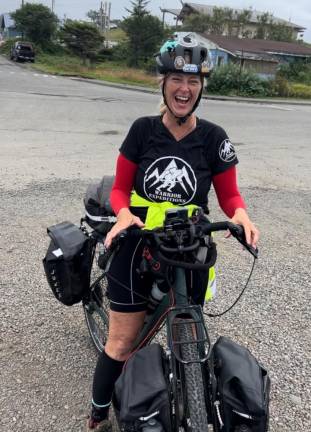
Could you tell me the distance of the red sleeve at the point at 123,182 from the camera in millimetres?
2479

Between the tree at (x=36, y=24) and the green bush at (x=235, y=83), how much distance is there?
138 ft

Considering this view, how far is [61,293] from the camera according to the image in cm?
295

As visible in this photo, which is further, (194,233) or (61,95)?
(61,95)

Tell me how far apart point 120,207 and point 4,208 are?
4.13 meters

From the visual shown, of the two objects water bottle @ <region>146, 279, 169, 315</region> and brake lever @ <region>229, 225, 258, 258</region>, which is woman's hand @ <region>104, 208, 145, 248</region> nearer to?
water bottle @ <region>146, 279, 169, 315</region>

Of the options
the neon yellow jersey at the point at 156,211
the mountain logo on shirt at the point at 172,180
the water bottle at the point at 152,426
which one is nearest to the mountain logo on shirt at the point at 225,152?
the mountain logo on shirt at the point at 172,180

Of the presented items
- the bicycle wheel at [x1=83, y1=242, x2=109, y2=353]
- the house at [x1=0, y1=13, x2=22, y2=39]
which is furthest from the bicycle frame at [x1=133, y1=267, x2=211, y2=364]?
the house at [x1=0, y1=13, x2=22, y2=39]

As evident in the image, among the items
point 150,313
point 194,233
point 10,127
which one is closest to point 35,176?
point 10,127

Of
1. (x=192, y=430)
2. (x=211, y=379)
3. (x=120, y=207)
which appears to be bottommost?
(x=192, y=430)

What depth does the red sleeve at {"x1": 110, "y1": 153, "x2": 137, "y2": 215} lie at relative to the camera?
248 centimetres

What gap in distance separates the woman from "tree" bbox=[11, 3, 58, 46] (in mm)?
67683

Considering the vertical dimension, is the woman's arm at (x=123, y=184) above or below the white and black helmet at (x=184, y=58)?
below

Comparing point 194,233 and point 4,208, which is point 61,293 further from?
point 4,208

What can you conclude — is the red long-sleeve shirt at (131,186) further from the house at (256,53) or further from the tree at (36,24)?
the tree at (36,24)
